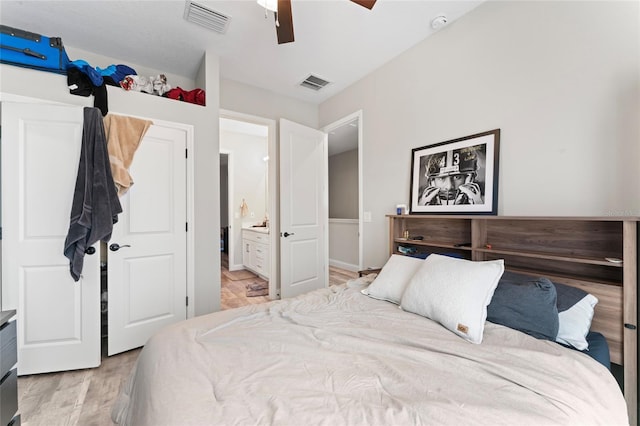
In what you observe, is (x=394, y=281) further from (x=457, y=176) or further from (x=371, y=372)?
(x=457, y=176)

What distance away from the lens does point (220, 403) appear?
807 millimetres

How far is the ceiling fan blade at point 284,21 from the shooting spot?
1.53 metres

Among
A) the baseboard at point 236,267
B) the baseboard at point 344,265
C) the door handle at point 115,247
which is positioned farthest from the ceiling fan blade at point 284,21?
the baseboard at point 236,267

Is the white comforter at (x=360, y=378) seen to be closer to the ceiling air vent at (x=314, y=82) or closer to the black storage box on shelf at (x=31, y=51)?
the black storage box on shelf at (x=31, y=51)

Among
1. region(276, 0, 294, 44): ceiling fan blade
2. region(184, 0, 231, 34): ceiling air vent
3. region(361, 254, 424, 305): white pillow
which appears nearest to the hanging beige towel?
region(184, 0, 231, 34): ceiling air vent

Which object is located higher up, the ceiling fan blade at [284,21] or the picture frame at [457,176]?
the ceiling fan blade at [284,21]

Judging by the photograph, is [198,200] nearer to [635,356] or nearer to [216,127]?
[216,127]

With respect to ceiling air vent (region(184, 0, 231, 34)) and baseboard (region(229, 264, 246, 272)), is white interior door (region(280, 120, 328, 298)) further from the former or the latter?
baseboard (region(229, 264, 246, 272))

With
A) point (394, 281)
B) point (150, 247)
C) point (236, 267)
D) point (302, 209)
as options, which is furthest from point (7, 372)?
point (236, 267)

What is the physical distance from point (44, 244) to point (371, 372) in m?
2.44

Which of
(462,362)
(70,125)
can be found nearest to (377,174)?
(462,362)

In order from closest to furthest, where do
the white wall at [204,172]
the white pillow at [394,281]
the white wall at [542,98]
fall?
the white wall at [542,98] → the white pillow at [394,281] → the white wall at [204,172]

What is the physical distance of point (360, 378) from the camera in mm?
939

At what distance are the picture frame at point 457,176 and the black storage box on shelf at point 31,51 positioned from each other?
3.04 meters
